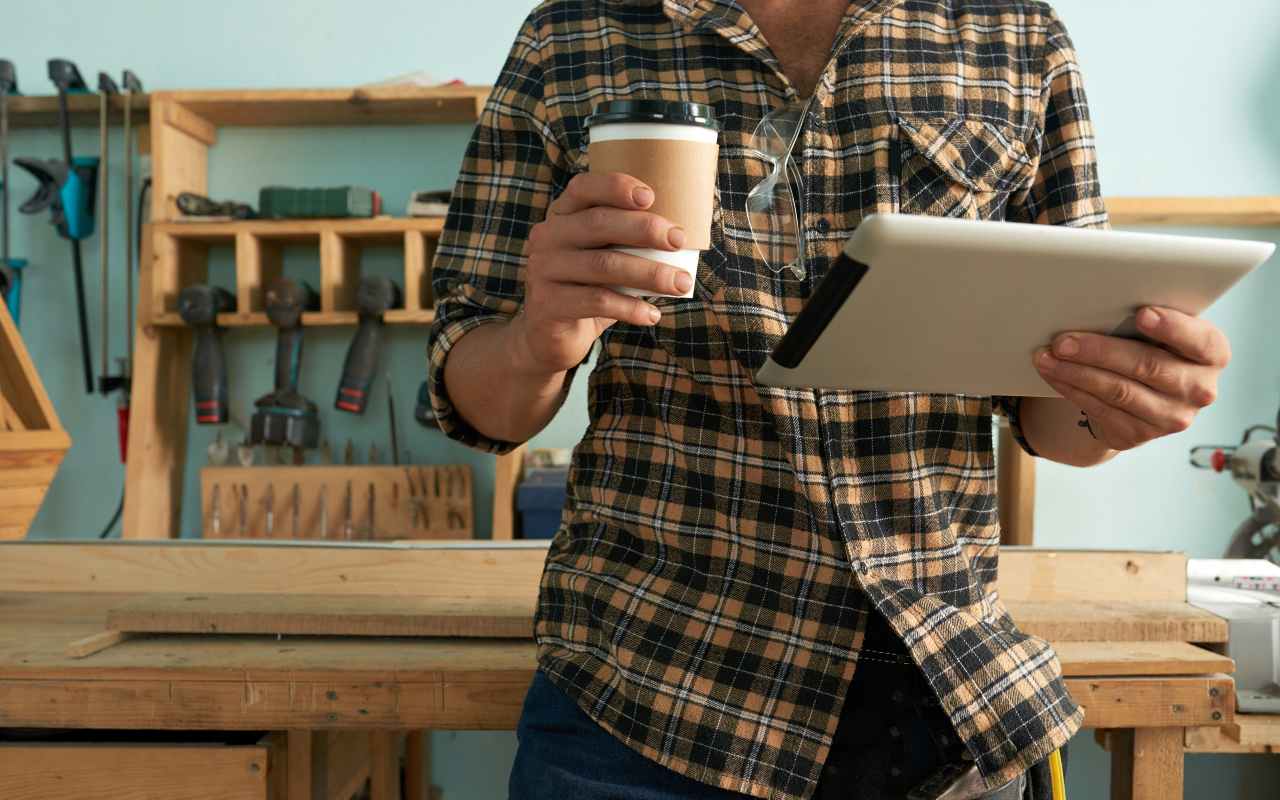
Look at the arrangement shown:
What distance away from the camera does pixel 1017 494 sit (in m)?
2.52

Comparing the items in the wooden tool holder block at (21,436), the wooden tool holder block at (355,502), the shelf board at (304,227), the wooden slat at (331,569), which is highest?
the shelf board at (304,227)

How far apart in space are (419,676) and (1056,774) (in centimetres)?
62

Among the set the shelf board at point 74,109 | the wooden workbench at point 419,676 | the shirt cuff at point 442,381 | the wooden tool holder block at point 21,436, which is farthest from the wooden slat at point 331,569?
the shelf board at point 74,109

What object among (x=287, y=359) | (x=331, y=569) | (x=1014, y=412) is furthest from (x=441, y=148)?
(x=1014, y=412)

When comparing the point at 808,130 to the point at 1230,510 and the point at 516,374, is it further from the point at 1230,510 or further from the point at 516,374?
the point at 1230,510

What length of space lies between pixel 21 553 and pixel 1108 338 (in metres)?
1.45

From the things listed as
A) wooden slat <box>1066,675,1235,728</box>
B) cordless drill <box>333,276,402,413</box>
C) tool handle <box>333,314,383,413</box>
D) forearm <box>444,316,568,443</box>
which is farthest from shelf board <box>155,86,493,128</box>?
wooden slat <box>1066,675,1235,728</box>

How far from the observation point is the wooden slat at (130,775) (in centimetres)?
120

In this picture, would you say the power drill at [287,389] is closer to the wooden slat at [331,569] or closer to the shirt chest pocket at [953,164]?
the wooden slat at [331,569]

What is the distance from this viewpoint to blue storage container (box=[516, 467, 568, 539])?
8.66ft

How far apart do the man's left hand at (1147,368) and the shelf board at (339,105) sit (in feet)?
7.39

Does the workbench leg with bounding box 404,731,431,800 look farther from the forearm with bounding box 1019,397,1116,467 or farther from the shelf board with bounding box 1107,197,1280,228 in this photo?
the shelf board with bounding box 1107,197,1280,228

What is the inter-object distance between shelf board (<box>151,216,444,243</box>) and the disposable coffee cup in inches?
87.6

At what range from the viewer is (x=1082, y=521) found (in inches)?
116
